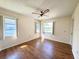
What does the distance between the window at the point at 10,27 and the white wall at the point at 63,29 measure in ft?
12.2

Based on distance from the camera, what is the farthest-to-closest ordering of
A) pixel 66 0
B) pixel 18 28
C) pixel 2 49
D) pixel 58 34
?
pixel 58 34 < pixel 18 28 < pixel 2 49 < pixel 66 0

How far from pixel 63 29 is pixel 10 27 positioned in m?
4.24

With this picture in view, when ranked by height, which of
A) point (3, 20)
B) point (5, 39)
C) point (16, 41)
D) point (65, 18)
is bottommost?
point (16, 41)

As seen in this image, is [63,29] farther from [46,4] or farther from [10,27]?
[10,27]

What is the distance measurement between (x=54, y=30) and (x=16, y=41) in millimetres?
3615

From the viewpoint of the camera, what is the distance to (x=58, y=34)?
541 centimetres

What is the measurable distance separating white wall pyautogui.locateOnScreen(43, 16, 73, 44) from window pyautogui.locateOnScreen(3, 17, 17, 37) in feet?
12.2

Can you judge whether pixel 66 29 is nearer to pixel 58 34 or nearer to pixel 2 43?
pixel 58 34

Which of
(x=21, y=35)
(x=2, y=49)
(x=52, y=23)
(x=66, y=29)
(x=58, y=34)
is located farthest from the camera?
(x=52, y=23)

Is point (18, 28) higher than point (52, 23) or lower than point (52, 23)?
lower

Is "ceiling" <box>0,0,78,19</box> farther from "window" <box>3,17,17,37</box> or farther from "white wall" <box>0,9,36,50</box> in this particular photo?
"window" <box>3,17,17,37</box>

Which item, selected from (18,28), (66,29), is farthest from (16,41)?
(66,29)

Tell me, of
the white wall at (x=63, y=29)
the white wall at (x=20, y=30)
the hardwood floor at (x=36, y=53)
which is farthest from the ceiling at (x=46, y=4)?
the hardwood floor at (x=36, y=53)

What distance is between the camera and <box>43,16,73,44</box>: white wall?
182 inches
